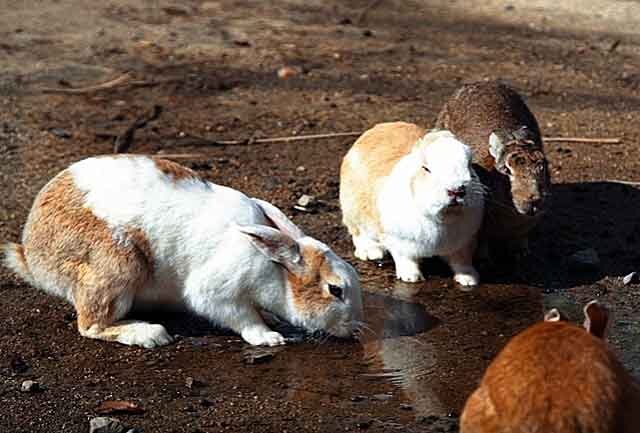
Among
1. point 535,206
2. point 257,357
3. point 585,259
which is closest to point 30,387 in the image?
point 257,357

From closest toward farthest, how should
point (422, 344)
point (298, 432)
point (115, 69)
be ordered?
point (298, 432) → point (422, 344) → point (115, 69)

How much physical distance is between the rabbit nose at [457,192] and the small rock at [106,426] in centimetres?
188

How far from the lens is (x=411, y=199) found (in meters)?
6.23

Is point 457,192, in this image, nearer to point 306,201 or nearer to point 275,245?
point 275,245

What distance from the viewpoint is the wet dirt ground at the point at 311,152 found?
17.3 ft

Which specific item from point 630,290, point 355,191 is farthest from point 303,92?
point 630,290

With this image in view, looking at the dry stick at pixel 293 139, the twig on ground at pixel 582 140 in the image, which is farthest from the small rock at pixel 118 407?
the twig on ground at pixel 582 140

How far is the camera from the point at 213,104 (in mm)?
9320

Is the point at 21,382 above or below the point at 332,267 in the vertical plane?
below

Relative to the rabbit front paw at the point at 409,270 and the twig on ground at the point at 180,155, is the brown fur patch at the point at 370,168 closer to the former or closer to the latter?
the rabbit front paw at the point at 409,270

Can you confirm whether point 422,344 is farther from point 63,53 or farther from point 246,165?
point 63,53

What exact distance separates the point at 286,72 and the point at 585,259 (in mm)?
3913

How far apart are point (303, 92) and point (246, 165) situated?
1653 millimetres

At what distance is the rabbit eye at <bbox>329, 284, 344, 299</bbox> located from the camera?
564 centimetres
